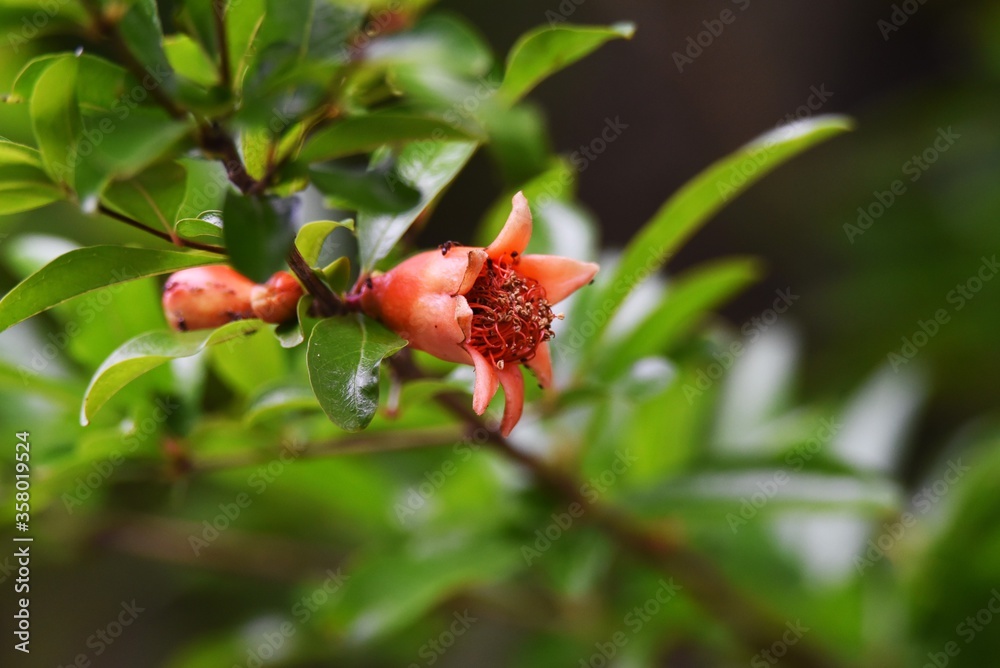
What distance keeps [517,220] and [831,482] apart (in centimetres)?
68

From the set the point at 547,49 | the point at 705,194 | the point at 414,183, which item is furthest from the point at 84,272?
the point at 705,194

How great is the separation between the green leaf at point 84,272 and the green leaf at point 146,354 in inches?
2.1

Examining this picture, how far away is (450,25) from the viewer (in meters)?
0.87

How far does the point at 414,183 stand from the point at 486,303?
0.13m

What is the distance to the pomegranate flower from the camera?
637mm

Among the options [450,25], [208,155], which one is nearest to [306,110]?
[208,155]

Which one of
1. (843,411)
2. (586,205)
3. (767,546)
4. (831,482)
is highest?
(831,482)

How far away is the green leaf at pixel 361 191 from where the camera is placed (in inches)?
24.1

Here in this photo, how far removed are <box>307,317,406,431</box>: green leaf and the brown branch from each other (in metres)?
0.29

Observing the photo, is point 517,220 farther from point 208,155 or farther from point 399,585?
point 399,585

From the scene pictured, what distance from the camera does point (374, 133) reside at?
0.66m

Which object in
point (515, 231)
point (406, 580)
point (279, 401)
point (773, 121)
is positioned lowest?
point (406, 580)

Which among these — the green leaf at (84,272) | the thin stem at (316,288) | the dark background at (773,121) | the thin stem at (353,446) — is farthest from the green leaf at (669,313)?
the dark background at (773,121)

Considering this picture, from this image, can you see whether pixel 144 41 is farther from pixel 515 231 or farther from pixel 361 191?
pixel 515 231
